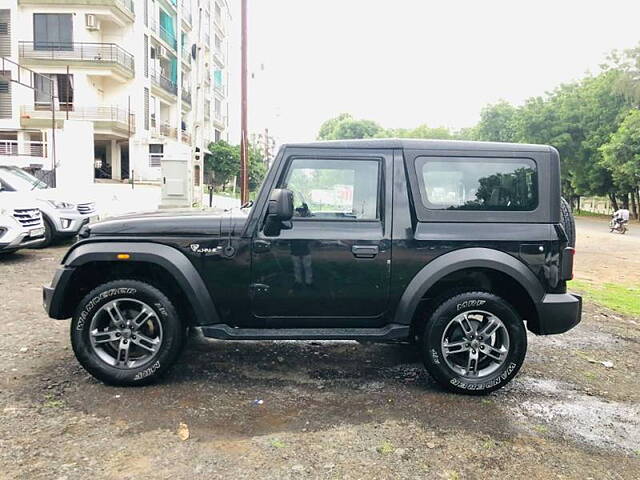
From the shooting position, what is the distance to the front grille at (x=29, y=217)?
9.53 metres

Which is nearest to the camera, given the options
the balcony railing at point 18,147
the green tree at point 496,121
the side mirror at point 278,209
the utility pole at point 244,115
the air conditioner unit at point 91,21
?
the side mirror at point 278,209

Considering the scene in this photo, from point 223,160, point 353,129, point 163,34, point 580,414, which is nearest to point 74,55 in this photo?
point 163,34

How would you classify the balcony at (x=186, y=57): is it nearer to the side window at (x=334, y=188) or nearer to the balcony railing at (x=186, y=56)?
the balcony railing at (x=186, y=56)

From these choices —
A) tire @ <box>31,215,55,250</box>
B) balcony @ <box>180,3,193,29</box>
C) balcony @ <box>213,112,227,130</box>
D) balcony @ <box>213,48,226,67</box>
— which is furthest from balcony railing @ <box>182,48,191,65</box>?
tire @ <box>31,215,55,250</box>

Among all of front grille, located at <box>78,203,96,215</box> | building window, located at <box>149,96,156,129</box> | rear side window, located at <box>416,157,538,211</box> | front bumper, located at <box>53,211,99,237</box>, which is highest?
building window, located at <box>149,96,156,129</box>

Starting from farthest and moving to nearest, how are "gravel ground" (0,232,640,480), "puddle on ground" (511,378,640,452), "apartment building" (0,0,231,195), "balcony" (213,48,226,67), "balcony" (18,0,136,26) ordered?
"balcony" (213,48,226,67)
"apartment building" (0,0,231,195)
"balcony" (18,0,136,26)
"puddle on ground" (511,378,640,452)
"gravel ground" (0,232,640,480)

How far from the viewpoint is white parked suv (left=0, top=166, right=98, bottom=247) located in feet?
36.2

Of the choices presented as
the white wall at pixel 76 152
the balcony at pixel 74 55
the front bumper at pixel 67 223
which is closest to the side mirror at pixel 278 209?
the front bumper at pixel 67 223

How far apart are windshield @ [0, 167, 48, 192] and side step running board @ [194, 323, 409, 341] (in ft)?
28.5

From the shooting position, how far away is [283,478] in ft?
9.83

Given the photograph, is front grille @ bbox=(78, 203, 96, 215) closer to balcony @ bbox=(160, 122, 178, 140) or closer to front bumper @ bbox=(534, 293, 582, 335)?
front bumper @ bbox=(534, 293, 582, 335)

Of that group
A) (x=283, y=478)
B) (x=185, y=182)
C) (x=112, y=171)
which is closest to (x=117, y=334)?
(x=283, y=478)

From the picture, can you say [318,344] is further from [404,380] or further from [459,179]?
[459,179]

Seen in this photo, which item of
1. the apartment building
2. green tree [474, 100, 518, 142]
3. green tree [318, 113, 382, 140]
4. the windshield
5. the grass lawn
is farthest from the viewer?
green tree [318, 113, 382, 140]
